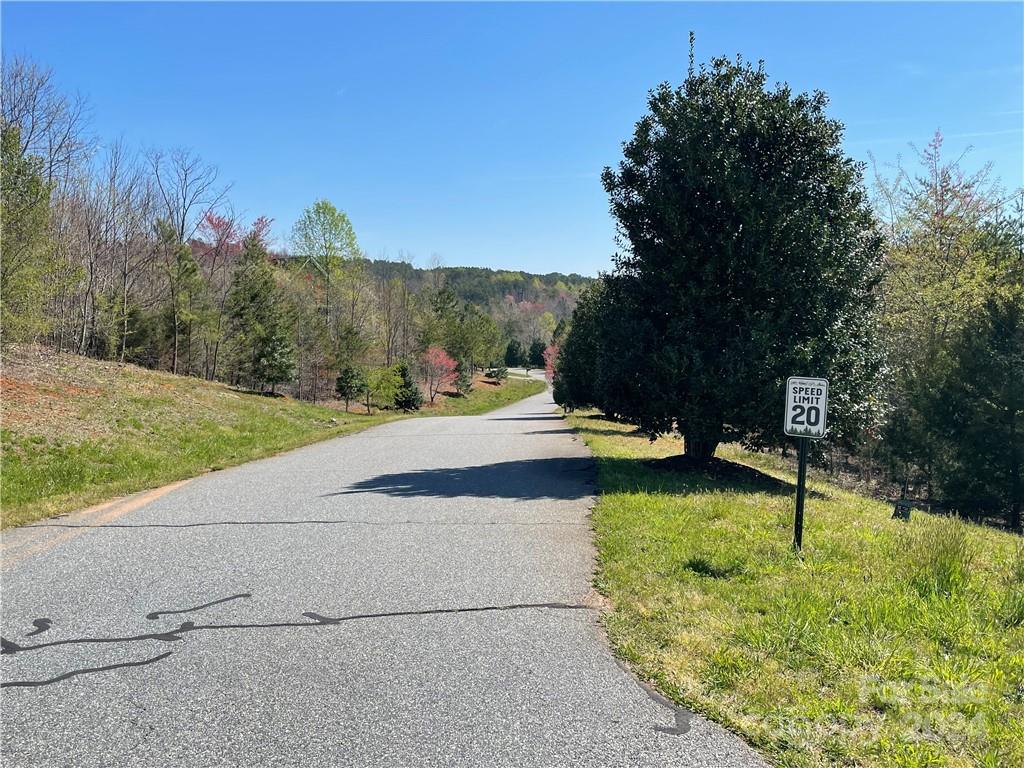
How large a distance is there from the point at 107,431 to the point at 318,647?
529 inches

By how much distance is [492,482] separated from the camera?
10.9 metres

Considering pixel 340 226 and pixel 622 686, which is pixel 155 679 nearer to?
pixel 622 686

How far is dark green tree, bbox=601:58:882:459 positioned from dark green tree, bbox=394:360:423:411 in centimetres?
3299

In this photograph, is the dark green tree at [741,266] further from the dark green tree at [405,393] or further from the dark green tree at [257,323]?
the dark green tree at [405,393]

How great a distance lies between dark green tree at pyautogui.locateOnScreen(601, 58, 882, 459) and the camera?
35.9 feet

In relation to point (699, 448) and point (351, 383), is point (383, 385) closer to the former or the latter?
point (351, 383)

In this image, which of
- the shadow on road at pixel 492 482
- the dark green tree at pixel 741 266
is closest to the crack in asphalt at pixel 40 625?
the shadow on road at pixel 492 482

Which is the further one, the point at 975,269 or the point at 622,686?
the point at 975,269

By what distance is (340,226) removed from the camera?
52656 mm

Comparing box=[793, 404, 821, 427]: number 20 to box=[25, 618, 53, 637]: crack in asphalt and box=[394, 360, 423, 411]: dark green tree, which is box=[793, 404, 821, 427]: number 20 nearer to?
box=[25, 618, 53, 637]: crack in asphalt

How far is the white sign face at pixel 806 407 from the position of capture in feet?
20.7

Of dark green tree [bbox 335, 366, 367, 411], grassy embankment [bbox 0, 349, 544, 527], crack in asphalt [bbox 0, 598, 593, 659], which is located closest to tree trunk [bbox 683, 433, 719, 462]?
crack in asphalt [bbox 0, 598, 593, 659]

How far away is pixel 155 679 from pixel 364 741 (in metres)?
1.48

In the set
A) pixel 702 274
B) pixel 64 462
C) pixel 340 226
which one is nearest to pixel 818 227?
pixel 702 274
